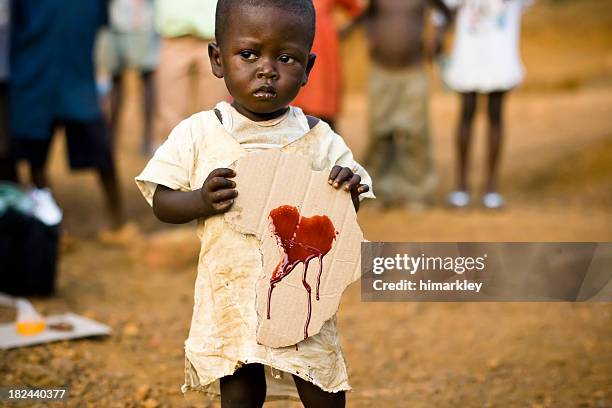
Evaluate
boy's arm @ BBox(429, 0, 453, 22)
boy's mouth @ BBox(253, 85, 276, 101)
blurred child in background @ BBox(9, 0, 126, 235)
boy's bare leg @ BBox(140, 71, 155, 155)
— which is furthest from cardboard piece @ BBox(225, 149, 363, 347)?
boy's bare leg @ BBox(140, 71, 155, 155)

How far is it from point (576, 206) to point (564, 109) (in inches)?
177

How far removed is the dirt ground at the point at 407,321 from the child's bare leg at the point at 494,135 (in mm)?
265

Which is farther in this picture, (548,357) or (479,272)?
(548,357)

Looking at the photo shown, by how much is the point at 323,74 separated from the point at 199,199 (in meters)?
3.78

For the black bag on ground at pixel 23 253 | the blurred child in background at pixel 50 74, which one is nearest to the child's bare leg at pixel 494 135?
the blurred child in background at pixel 50 74

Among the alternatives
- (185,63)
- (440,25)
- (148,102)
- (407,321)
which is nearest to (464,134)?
(440,25)

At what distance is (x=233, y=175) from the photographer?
210 cm

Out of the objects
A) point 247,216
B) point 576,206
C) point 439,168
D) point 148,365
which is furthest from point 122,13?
point 247,216

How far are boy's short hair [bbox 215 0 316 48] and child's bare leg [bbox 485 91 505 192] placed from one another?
4.40m

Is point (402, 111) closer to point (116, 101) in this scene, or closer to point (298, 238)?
point (116, 101)

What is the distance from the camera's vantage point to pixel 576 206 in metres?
6.98

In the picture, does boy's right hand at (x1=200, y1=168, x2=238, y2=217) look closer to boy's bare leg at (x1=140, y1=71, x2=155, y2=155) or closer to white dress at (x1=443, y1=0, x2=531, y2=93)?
white dress at (x1=443, y1=0, x2=531, y2=93)

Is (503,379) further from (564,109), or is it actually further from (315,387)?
(564,109)

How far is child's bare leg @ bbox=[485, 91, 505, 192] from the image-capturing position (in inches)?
252
